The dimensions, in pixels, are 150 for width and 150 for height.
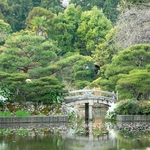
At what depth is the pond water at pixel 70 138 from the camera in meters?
15.6

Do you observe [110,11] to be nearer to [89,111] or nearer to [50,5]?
[50,5]

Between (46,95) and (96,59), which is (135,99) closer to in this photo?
(46,95)

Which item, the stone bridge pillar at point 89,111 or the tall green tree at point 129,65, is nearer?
the tall green tree at point 129,65

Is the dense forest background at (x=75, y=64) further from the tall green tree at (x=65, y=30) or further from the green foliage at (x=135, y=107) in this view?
the tall green tree at (x=65, y=30)

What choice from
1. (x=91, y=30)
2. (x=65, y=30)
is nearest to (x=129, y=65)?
(x=91, y=30)

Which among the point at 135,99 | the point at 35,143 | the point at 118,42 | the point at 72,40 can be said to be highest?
the point at 72,40

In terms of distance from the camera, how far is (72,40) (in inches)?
1789

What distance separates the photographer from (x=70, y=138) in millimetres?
18234

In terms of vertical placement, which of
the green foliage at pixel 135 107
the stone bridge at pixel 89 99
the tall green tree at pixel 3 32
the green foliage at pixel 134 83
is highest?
the tall green tree at pixel 3 32

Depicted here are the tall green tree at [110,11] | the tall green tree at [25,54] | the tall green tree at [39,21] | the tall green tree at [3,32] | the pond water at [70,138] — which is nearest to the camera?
the pond water at [70,138]

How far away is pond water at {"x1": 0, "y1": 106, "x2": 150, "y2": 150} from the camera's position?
15.6m

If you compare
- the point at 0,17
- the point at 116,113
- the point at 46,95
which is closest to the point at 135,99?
the point at 116,113

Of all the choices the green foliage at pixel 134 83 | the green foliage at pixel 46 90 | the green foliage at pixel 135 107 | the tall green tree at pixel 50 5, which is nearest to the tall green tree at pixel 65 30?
the tall green tree at pixel 50 5

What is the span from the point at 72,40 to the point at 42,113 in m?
19.8
